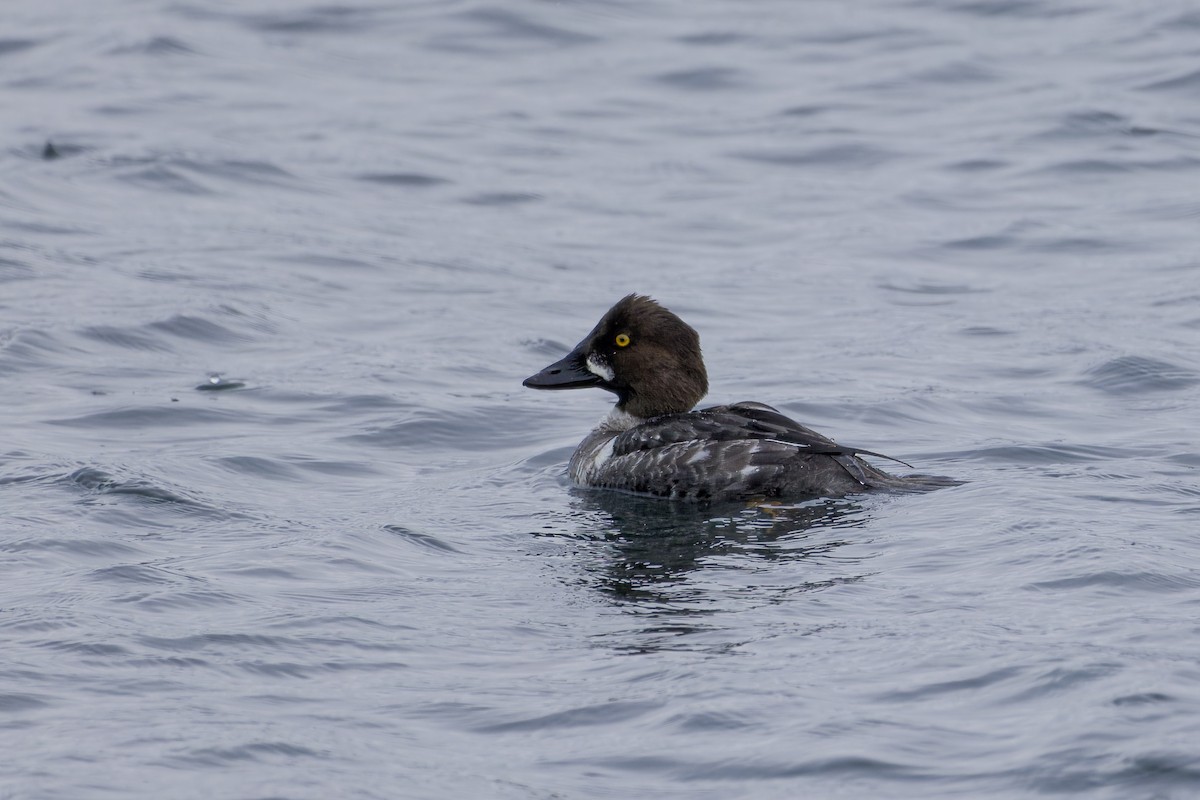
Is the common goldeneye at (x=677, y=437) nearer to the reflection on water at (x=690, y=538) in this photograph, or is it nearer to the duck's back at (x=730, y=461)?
the duck's back at (x=730, y=461)

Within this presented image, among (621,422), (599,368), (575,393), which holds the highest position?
(599,368)

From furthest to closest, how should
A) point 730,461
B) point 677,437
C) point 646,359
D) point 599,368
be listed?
point 599,368
point 646,359
point 677,437
point 730,461

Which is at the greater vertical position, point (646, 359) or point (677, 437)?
point (646, 359)

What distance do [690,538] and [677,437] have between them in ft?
3.38

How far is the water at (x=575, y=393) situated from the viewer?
6105mm

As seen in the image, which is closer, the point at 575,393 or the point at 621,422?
the point at 621,422

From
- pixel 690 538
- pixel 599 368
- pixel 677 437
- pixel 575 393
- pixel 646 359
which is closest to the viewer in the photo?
pixel 690 538

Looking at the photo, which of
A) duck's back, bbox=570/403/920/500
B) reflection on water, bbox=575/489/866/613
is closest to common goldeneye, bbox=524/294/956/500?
duck's back, bbox=570/403/920/500

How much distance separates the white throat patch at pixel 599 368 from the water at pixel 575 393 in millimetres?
695

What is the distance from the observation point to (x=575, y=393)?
13.2 meters

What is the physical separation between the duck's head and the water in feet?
2.47

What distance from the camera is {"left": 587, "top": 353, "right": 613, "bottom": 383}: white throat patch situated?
1043 centimetres

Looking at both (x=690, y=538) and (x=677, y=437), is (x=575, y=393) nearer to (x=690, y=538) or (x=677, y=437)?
(x=677, y=437)

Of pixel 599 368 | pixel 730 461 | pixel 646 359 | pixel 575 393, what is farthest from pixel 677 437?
pixel 575 393
